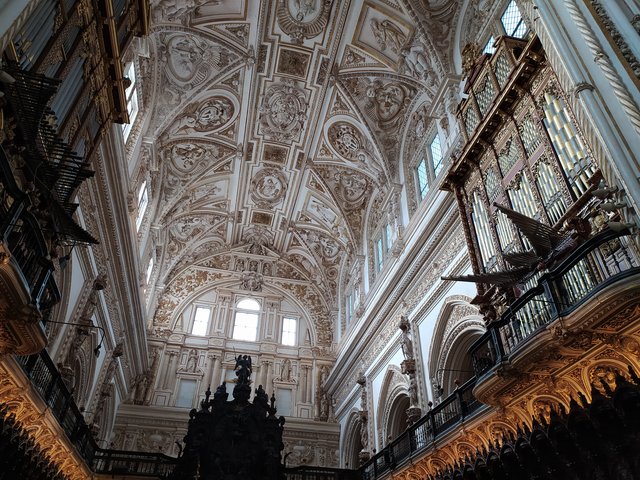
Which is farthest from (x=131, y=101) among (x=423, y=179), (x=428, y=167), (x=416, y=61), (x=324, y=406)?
(x=324, y=406)

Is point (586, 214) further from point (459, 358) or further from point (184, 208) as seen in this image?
point (184, 208)

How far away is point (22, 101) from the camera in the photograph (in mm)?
6465

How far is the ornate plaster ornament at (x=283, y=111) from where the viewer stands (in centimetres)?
1814

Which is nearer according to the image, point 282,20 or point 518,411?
point 518,411

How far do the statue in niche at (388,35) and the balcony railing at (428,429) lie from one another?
10736 mm

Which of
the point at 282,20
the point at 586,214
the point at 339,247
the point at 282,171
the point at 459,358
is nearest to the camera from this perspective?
the point at 586,214

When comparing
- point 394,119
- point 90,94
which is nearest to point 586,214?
point 90,94

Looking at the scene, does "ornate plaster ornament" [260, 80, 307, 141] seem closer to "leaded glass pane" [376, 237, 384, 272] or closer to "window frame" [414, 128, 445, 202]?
"window frame" [414, 128, 445, 202]

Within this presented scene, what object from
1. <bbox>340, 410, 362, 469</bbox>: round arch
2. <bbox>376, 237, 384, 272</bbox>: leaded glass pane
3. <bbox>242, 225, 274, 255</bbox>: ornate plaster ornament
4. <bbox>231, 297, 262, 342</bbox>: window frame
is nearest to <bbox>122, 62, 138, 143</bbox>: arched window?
<bbox>376, 237, 384, 272</bbox>: leaded glass pane

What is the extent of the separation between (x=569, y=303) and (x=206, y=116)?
15314mm

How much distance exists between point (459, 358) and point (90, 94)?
10.1m

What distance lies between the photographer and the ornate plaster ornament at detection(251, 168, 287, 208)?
70.2 ft

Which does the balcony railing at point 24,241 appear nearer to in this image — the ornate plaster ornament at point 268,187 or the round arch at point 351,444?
the ornate plaster ornament at point 268,187

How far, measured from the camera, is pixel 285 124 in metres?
19.3
